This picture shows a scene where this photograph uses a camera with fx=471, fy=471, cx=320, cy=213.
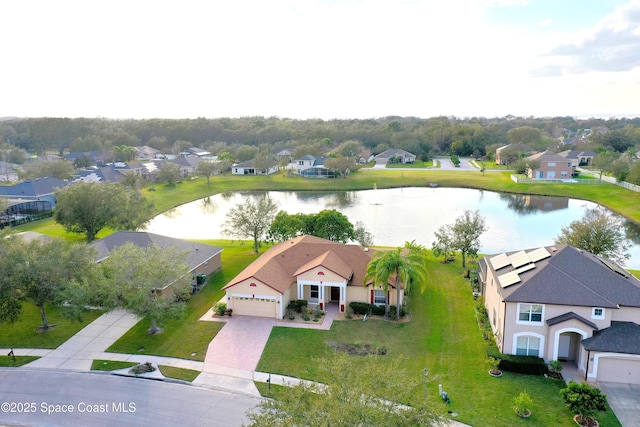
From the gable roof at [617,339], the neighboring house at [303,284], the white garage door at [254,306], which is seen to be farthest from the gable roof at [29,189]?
the gable roof at [617,339]

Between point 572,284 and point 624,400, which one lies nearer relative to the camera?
point 624,400

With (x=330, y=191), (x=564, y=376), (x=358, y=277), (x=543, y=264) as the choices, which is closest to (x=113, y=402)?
(x=358, y=277)

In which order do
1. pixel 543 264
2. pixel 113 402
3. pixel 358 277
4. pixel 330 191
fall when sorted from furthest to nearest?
1. pixel 330 191
2. pixel 358 277
3. pixel 543 264
4. pixel 113 402

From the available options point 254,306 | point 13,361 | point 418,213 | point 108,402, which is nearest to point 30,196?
point 13,361

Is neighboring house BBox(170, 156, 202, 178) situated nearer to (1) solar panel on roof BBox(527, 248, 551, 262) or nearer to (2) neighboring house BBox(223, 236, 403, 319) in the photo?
(2) neighboring house BBox(223, 236, 403, 319)

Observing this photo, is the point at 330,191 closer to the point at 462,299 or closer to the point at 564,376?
the point at 462,299

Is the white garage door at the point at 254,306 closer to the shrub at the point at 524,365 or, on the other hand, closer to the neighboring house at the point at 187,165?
the shrub at the point at 524,365

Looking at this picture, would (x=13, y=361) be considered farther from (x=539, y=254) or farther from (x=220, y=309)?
(x=539, y=254)
